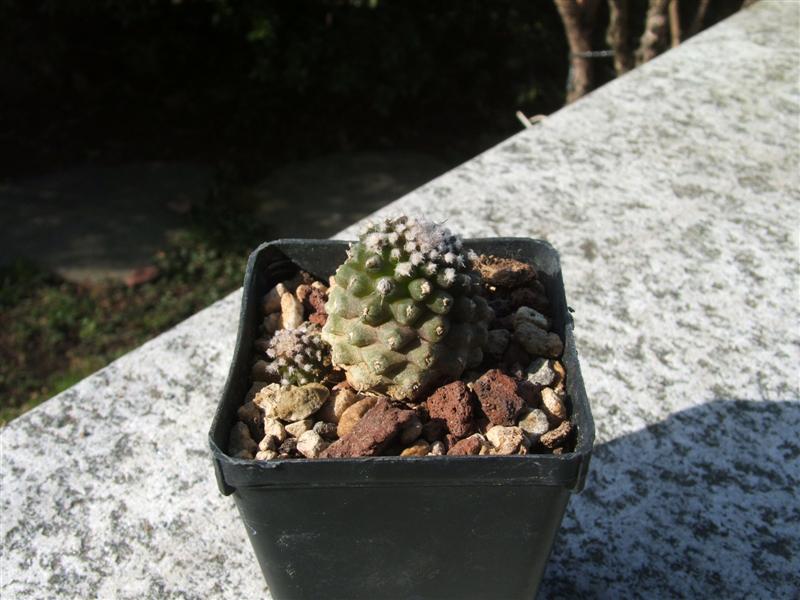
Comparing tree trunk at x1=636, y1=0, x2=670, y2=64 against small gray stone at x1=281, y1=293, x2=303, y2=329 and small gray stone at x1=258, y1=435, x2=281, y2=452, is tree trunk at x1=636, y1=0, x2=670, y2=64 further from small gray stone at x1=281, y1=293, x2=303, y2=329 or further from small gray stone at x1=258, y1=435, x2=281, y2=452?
small gray stone at x1=258, y1=435, x2=281, y2=452

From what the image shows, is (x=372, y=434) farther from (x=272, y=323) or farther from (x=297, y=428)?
(x=272, y=323)

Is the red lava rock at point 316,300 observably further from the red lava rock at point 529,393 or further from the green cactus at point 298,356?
the red lava rock at point 529,393

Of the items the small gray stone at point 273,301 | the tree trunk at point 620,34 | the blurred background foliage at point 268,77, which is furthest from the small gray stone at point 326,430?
the blurred background foliage at point 268,77

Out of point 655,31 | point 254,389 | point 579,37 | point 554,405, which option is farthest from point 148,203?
point 554,405

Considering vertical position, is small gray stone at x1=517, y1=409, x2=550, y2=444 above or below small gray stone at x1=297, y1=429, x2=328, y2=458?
below

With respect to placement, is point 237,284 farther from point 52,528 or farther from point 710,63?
point 52,528

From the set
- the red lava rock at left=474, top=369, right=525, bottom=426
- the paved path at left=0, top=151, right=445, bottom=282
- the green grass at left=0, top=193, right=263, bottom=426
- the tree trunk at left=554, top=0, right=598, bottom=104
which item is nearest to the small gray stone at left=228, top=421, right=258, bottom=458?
the red lava rock at left=474, top=369, right=525, bottom=426
